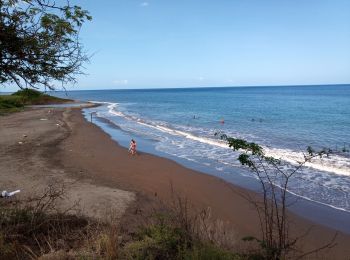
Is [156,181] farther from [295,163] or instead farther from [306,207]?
[295,163]

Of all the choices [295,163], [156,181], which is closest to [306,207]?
[156,181]

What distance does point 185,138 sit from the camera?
28.9m

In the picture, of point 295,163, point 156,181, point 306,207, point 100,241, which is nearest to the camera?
point 100,241

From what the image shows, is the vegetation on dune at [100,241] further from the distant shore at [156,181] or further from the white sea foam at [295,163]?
the white sea foam at [295,163]

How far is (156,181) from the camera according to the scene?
15172 mm

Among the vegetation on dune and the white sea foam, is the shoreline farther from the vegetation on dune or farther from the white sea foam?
the vegetation on dune

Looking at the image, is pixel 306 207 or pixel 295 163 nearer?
pixel 306 207

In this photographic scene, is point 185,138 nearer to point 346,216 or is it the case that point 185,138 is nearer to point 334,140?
point 334,140

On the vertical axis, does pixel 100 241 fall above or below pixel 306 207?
above

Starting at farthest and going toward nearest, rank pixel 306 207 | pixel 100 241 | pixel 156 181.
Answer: pixel 156 181 < pixel 306 207 < pixel 100 241

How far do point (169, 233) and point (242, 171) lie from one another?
449 inches

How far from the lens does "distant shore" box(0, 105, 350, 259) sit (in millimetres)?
10258

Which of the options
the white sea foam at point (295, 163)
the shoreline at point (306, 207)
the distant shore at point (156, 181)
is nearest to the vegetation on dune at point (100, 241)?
the distant shore at point (156, 181)

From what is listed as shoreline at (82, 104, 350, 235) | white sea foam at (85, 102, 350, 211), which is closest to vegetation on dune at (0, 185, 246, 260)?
shoreline at (82, 104, 350, 235)
